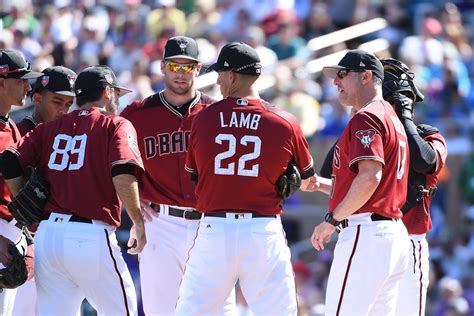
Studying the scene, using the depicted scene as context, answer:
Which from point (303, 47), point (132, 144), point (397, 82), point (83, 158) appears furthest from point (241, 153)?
point (303, 47)

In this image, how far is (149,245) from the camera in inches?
336

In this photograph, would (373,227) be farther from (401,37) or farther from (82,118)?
(401,37)

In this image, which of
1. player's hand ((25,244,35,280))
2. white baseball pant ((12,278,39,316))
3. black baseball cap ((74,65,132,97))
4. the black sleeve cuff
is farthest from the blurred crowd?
the black sleeve cuff

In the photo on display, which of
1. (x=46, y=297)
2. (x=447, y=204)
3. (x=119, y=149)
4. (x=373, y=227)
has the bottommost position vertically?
(x=447, y=204)

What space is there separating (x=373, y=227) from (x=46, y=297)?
89.2 inches

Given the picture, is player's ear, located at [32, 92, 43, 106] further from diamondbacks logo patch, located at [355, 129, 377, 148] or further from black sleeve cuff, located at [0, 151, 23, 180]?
diamondbacks logo patch, located at [355, 129, 377, 148]

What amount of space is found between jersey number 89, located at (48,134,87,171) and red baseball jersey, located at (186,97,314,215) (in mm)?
781

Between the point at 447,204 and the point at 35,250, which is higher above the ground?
the point at 35,250

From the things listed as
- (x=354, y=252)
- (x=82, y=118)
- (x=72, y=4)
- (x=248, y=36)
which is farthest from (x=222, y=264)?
(x=72, y=4)

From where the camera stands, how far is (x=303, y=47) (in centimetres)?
1630

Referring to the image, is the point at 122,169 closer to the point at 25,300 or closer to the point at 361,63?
the point at 25,300

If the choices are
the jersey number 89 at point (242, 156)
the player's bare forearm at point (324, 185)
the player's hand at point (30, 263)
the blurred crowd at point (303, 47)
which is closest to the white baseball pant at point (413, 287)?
the player's bare forearm at point (324, 185)

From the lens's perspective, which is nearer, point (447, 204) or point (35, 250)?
point (35, 250)

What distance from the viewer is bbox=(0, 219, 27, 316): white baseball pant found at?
8.12 m
